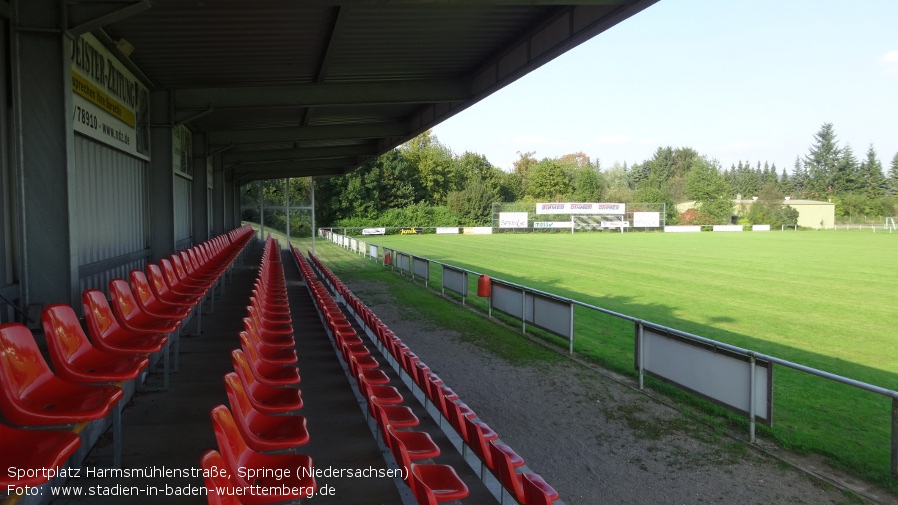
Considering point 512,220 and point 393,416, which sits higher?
point 512,220

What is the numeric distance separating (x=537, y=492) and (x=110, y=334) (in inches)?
133

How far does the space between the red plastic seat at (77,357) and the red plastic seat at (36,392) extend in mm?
71

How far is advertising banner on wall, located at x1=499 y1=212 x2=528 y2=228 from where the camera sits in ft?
198

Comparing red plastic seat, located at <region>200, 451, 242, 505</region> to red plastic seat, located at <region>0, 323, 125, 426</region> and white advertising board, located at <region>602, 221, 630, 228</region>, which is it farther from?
white advertising board, located at <region>602, 221, 630, 228</region>

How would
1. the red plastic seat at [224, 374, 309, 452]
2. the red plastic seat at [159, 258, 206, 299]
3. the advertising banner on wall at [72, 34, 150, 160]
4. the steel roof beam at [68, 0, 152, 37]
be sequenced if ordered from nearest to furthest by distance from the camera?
the red plastic seat at [224, 374, 309, 452] < the steel roof beam at [68, 0, 152, 37] < the red plastic seat at [159, 258, 206, 299] < the advertising banner on wall at [72, 34, 150, 160]

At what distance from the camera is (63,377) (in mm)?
3535

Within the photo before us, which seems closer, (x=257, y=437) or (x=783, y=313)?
(x=257, y=437)

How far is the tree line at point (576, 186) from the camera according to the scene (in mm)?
59000

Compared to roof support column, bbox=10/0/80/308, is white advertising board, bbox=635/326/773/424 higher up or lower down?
lower down

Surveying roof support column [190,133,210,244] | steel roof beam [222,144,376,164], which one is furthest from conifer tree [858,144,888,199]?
roof support column [190,133,210,244]

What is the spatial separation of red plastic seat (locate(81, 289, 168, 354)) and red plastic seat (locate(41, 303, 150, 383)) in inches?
2.2

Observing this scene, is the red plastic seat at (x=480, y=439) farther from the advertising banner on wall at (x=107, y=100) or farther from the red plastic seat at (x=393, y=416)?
the advertising banner on wall at (x=107, y=100)

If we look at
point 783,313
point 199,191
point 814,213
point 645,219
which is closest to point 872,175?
→ point 814,213

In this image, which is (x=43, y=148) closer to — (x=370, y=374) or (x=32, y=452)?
(x=370, y=374)
